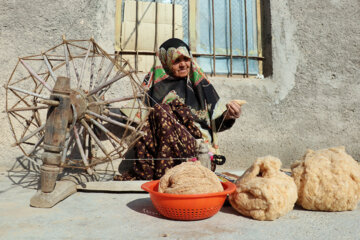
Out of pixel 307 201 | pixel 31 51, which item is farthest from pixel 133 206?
pixel 31 51

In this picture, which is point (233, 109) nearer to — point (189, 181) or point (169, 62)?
point (169, 62)

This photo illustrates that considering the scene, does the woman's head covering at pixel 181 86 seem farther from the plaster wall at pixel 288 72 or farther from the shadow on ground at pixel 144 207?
the shadow on ground at pixel 144 207

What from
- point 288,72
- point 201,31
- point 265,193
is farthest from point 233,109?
point 201,31

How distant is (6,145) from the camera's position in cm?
328

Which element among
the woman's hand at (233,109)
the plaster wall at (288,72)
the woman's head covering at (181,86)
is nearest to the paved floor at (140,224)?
the woman's hand at (233,109)

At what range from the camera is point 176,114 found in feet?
9.88

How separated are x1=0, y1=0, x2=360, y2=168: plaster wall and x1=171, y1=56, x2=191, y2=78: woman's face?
1.71 ft

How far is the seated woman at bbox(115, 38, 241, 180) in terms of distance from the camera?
8.96 feet

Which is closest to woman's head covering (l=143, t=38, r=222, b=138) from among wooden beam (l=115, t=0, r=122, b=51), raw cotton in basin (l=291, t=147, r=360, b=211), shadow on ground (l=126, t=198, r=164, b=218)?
wooden beam (l=115, t=0, r=122, b=51)

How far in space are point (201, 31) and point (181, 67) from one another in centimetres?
105

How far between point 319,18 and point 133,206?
362 cm

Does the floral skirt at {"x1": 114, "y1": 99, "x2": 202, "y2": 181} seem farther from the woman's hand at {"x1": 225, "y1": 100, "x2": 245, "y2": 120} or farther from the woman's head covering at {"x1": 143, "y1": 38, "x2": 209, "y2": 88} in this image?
the woman's head covering at {"x1": 143, "y1": 38, "x2": 209, "y2": 88}

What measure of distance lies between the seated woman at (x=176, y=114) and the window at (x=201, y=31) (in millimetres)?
563

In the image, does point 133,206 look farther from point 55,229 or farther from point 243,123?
point 243,123
